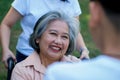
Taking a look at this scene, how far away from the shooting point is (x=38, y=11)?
3785mm

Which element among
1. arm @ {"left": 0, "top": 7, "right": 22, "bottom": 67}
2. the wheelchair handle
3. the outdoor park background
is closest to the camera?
the wheelchair handle

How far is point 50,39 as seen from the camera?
3535 mm

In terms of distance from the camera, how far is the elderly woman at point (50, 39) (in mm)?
3471

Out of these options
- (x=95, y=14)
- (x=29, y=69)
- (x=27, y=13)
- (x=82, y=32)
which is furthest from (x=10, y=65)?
(x=82, y=32)

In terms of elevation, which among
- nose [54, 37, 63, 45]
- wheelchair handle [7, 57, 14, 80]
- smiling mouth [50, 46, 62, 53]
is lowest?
wheelchair handle [7, 57, 14, 80]

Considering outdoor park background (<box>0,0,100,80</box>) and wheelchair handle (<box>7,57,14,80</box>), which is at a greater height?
wheelchair handle (<box>7,57,14,80</box>)

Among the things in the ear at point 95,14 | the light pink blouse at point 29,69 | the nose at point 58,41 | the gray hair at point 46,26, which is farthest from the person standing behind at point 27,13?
the ear at point 95,14

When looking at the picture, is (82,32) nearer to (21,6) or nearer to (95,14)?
(21,6)

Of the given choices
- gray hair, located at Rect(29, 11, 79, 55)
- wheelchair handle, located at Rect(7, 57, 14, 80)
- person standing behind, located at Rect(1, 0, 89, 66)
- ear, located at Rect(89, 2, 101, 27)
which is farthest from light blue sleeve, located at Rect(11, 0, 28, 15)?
ear, located at Rect(89, 2, 101, 27)

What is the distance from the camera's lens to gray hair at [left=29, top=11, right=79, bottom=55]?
11.4ft

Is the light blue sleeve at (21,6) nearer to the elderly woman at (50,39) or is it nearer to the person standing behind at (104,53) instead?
the elderly woman at (50,39)

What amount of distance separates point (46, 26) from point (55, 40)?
0.47ft

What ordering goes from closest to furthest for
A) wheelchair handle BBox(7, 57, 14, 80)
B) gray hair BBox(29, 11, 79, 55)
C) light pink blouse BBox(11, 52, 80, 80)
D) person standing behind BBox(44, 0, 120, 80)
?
person standing behind BBox(44, 0, 120, 80), light pink blouse BBox(11, 52, 80, 80), gray hair BBox(29, 11, 79, 55), wheelchair handle BBox(7, 57, 14, 80)

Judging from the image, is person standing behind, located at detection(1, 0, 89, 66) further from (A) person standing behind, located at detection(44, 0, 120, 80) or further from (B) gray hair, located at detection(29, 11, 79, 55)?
(A) person standing behind, located at detection(44, 0, 120, 80)
